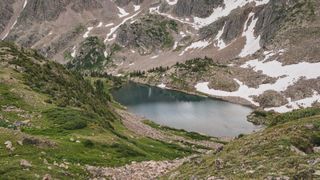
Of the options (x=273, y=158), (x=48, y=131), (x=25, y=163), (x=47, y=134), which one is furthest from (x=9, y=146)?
(x=273, y=158)

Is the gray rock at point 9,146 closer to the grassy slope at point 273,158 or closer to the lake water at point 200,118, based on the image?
the grassy slope at point 273,158

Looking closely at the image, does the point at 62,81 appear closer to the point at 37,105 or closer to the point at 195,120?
the point at 37,105

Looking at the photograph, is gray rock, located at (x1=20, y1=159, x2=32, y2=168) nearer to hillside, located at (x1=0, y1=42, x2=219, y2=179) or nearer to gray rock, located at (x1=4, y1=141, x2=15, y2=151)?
hillside, located at (x1=0, y1=42, x2=219, y2=179)

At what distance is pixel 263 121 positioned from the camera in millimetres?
169500

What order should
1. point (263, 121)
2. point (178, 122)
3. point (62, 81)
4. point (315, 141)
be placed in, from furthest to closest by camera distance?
point (263, 121) → point (178, 122) → point (62, 81) → point (315, 141)

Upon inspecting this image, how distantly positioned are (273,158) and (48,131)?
29181 mm

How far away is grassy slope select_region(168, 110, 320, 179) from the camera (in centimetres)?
2304

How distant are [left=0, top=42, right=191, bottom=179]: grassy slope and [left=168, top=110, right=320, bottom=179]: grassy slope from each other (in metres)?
11.0

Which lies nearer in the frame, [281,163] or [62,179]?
[281,163]

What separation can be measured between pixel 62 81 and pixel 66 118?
32.1m

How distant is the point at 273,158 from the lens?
2719 centimetres

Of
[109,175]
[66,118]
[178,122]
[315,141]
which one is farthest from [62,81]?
[178,122]

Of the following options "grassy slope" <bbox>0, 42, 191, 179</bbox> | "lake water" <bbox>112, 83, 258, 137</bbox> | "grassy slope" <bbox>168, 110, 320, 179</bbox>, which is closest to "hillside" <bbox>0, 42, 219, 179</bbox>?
"grassy slope" <bbox>0, 42, 191, 179</bbox>

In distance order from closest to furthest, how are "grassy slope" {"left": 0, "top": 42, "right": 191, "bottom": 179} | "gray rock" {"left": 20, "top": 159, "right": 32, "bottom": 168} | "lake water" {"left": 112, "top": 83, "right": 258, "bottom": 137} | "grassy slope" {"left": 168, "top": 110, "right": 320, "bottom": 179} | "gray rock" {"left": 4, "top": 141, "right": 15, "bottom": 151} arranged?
1. "grassy slope" {"left": 168, "top": 110, "right": 320, "bottom": 179}
2. "gray rock" {"left": 20, "top": 159, "right": 32, "bottom": 168}
3. "grassy slope" {"left": 0, "top": 42, "right": 191, "bottom": 179}
4. "gray rock" {"left": 4, "top": 141, "right": 15, "bottom": 151}
5. "lake water" {"left": 112, "top": 83, "right": 258, "bottom": 137}
